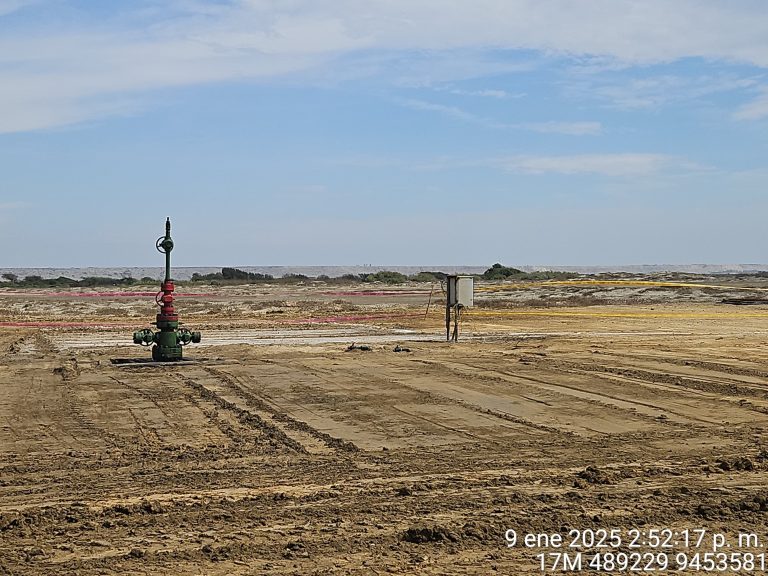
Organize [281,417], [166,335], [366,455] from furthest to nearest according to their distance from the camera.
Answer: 1. [166,335]
2. [281,417]
3. [366,455]

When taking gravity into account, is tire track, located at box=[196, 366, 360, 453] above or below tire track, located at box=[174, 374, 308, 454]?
above

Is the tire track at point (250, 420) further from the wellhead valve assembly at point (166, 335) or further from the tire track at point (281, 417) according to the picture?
the wellhead valve assembly at point (166, 335)

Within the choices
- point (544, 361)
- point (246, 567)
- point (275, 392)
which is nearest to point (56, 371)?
point (275, 392)

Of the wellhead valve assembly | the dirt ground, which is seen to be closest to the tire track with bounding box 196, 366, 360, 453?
the dirt ground

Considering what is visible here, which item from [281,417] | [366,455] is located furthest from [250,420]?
[366,455]

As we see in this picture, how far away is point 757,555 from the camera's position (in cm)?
611

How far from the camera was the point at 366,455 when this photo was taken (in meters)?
9.27

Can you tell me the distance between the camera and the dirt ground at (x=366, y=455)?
6.32m

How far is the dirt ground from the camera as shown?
6316 millimetres

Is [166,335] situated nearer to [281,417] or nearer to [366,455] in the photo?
[281,417]

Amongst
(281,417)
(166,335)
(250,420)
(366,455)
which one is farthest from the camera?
(166,335)

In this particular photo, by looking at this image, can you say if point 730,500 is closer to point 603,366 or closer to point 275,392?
point 275,392

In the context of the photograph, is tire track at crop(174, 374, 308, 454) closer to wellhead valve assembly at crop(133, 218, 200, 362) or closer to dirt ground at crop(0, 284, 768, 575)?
dirt ground at crop(0, 284, 768, 575)

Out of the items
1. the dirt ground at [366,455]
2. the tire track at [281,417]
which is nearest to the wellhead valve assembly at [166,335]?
the dirt ground at [366,455]
